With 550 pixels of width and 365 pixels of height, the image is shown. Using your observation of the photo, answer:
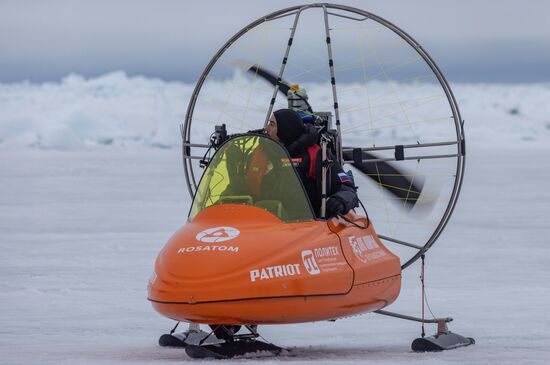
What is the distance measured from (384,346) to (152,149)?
179ft

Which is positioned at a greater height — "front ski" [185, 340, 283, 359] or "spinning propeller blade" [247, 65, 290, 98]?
"spinning propeller blade" [247, 65, 290, 98]

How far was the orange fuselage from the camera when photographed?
6605 mm

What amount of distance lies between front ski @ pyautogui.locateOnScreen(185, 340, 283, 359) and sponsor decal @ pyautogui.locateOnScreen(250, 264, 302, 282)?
0.64 m

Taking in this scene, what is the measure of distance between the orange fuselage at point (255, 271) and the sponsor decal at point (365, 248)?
5 centimetres

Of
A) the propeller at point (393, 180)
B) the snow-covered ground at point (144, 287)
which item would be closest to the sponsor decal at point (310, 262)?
the snow-covered ground at point (144, 287)

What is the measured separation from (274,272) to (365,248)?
45.6 inches

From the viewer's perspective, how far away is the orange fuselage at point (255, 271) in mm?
6605

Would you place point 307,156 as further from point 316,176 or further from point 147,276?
point 147,276

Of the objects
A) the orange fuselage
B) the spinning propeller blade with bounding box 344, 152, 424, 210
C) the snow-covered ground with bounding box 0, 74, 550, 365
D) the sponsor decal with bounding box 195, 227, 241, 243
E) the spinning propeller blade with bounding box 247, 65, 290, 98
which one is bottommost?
the snow-covered ground with bounding box 0, 74, 550, 365

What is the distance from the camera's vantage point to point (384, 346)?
27.1 feet

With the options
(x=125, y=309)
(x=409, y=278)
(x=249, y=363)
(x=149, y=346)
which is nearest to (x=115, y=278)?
(x=125, y=309)

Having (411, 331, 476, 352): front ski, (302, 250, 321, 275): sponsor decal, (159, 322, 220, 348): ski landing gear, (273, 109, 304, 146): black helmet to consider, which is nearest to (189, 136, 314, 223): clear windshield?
(302, 250, 321, 275): sponsor decal

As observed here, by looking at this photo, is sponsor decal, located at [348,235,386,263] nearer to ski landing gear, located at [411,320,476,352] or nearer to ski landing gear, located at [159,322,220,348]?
ski landing gear, located at [411,320,476,352]

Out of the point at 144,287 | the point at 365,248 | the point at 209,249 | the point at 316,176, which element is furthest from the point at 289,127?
the point at 144,287
